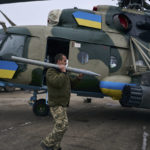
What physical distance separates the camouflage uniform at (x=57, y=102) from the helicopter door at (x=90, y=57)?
11.4 ft

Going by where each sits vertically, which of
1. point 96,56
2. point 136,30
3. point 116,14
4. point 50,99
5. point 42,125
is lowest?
point 42,125

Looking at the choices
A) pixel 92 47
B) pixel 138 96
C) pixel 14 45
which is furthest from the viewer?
pixel 92 47

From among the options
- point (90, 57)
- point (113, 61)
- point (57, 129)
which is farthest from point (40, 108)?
point (57, 129)

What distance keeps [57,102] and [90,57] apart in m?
3.94

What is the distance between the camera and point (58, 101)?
147 inches

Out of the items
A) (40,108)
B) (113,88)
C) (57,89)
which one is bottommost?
(40,108)

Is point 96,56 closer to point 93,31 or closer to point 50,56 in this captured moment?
point 93,31

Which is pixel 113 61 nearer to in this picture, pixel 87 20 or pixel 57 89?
pixel 87 20

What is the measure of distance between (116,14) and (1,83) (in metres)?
5.07

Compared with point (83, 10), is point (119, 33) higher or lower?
lower

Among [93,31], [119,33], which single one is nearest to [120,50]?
[119,33]

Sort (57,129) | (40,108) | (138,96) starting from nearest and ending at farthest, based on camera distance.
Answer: (57,129), (138,96), (40,108)

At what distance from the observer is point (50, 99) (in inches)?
150

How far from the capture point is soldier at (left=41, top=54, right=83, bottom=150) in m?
3.62
